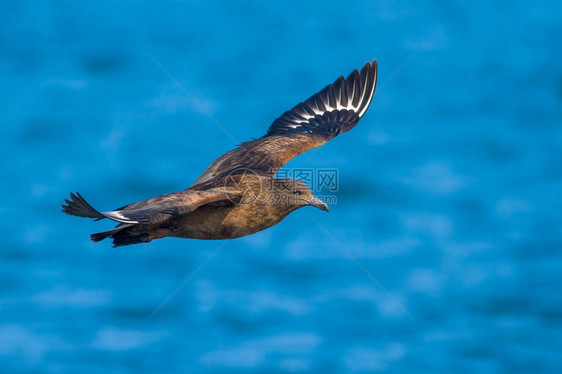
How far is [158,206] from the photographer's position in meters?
10.1

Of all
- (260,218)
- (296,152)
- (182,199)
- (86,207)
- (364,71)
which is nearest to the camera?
(86,207)

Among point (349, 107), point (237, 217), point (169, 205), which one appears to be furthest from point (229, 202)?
point (349, 107)

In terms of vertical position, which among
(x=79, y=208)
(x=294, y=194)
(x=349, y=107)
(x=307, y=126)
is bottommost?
(x=79, y=208)

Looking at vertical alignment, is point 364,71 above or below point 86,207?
above

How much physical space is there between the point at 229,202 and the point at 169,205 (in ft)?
3.77

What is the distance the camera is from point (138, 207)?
10.6 metres

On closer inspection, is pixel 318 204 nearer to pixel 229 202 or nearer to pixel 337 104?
pixel 229 202

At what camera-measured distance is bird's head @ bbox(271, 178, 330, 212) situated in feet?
36.4

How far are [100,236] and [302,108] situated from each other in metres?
6.42

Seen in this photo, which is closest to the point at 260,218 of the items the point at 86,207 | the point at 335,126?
the point at 86,207

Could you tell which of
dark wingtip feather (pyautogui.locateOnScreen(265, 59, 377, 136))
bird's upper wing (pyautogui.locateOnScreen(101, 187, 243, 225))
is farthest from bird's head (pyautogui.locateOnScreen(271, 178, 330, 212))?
dark wingtip feather (pyautogui.locateOnScreen(265, 59, 377, 136))

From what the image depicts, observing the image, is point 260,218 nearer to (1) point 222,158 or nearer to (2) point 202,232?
(2) point 202,232

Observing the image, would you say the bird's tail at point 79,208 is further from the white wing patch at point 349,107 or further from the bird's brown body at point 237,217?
the white wing patch at point 349,107

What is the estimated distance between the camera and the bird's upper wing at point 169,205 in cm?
963
